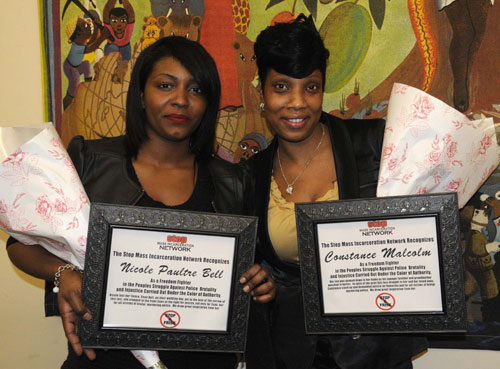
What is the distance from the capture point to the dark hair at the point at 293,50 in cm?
206

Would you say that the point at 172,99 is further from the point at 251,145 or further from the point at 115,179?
the point at 251,145

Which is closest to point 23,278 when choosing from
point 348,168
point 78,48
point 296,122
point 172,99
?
point 78,48

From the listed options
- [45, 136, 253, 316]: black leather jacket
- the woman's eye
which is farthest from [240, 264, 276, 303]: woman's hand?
the woman's eye

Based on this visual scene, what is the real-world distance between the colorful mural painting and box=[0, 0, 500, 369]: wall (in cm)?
10

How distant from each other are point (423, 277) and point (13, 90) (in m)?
2.40

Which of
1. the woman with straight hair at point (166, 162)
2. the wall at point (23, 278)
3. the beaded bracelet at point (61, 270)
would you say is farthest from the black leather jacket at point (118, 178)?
the wall at point (23, 278)

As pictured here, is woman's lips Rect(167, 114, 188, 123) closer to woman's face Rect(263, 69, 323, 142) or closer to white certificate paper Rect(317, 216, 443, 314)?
woman's face Rect(263, 69, 323, 142)

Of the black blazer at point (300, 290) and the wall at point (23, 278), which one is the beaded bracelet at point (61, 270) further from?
the wall at point (23, 278)

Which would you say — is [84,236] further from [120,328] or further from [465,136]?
[465,136]

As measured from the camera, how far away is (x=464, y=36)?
2.39 metres

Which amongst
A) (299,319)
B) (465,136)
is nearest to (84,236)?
(299,319)

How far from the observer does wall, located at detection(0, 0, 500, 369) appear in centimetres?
292

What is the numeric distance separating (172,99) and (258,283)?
770mm

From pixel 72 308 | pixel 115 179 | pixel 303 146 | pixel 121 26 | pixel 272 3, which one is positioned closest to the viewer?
pixel 72 308
